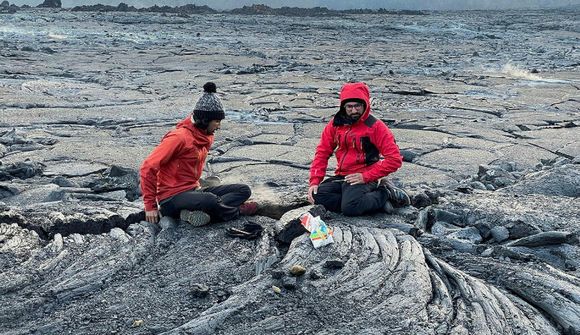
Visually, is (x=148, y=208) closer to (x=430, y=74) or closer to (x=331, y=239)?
(x=331, y=239)

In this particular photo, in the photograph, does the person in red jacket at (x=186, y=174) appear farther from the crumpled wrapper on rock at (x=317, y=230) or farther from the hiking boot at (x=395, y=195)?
the hiking boot at (x=395, y=195)

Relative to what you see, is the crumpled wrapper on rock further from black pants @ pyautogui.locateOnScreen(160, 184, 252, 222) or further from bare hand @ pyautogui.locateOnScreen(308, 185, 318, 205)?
black pants @ pyautogui.locateOnScreen(160, 184, 252, 222)

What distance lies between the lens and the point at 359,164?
5.46 m

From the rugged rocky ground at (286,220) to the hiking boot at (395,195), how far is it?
98mm

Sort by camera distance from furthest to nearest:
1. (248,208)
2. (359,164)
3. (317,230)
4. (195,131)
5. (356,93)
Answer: (359,164) < (248,208) < (356,93) < (195,131) < (317,230)

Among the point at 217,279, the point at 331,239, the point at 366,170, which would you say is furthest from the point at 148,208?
the point at 366,170

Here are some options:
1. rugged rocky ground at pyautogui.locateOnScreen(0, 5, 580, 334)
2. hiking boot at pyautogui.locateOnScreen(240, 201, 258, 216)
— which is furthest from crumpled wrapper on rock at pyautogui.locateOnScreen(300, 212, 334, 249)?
hiking boot at pyautogui.locateOnScreen(240, 201, 258, 216)

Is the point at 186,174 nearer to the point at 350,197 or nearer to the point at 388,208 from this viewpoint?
the point at 350,197

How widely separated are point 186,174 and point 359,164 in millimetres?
1438

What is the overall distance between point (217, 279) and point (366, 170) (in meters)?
1.86

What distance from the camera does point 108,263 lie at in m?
4.21

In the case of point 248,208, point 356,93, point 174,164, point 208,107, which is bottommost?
point 248,208

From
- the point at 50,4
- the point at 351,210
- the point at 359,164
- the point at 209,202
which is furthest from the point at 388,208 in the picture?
the point at 50,4

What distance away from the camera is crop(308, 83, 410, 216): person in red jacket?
519cm
